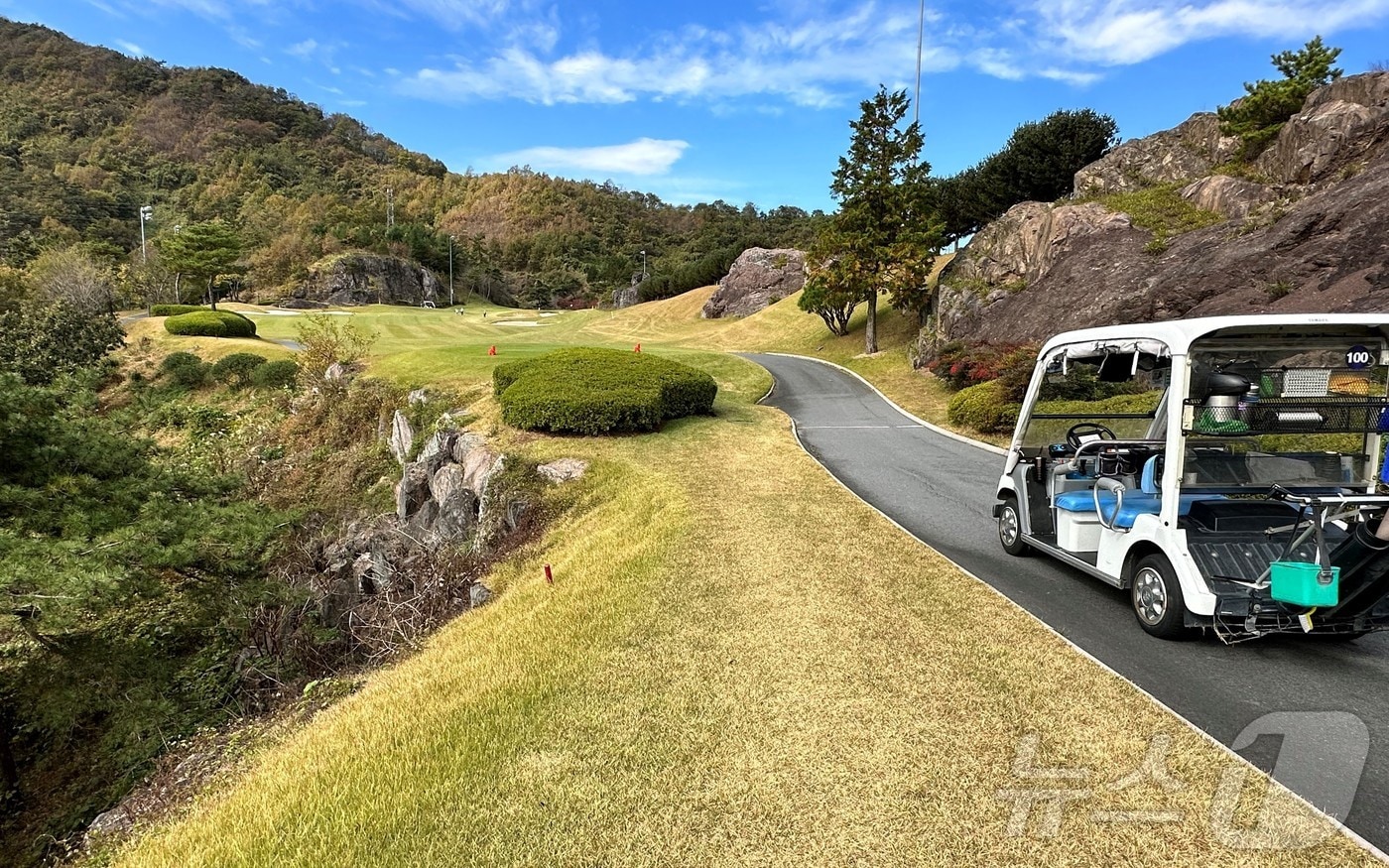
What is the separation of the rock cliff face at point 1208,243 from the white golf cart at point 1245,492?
928cm

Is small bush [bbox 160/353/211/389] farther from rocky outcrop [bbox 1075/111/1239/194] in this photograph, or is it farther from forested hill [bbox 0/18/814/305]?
rocky outcrop [bbox 1075/111/1239/194]

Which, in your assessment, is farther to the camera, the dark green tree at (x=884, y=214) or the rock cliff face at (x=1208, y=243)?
the dark green tree at (x=884, y=214)

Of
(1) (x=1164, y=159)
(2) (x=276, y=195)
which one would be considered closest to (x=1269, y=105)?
(1) (x=1164, y=159)

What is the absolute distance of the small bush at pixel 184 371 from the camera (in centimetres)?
2425

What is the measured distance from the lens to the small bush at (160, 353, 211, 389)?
24.2 m

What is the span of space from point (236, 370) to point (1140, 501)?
28.9 meters

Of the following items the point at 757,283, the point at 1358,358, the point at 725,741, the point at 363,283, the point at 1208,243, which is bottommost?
the point at 725,741

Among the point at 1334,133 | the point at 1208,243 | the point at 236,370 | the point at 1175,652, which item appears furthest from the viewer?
the point at 236,370

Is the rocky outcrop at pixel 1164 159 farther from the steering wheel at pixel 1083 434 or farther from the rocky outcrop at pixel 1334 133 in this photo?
the steering wheel at pixel 1083 434

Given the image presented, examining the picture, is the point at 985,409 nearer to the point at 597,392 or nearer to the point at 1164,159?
the point at 597,392

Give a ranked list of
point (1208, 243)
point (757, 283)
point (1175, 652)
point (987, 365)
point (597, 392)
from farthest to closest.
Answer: point (757, 283)
point (987, 365)
point (1208, 243)
point (597, 392)
point (1175, 652)

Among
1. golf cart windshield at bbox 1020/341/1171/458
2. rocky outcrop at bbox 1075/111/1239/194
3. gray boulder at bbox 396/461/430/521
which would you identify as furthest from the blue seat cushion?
rocky outcrop at bbox 1075/111/1239/194

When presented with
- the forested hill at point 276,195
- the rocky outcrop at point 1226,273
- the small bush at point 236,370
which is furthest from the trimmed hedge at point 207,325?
the rocky outcrop at point 1226,273

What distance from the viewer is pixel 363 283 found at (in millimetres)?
57938
